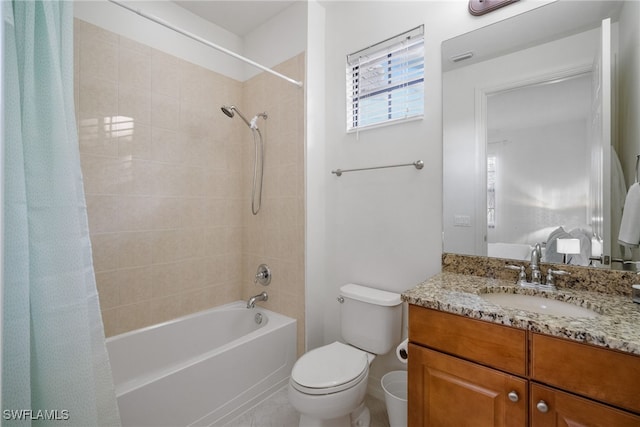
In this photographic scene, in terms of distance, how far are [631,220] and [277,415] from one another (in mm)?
1937

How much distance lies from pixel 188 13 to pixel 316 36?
96 centimetres

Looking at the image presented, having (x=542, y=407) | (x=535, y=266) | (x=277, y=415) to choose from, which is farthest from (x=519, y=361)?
(x=277, y=415)

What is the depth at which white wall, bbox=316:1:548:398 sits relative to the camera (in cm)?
162

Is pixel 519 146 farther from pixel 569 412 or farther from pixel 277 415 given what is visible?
pixel 277 415

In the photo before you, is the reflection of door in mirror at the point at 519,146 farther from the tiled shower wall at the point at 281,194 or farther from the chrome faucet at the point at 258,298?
the chrome faucet at the point at 258,298

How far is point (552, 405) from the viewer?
0.88 m

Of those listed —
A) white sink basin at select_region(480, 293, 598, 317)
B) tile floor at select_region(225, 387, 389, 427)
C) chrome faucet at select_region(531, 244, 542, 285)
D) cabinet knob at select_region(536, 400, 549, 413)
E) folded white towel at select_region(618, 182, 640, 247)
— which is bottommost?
tile floor at select_region(225, 387, 389, 427)

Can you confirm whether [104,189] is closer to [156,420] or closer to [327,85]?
[156,420]

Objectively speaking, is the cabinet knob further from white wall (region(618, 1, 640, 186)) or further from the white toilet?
white wall (region(618, 1, 640, 186))

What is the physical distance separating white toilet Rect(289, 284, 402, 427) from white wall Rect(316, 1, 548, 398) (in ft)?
0.59

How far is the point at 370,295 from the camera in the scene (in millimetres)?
1731

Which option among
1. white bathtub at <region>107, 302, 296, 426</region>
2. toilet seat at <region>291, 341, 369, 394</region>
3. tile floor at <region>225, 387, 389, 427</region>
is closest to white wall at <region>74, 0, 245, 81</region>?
white bathtub at <region>107, 302, 296, 426</region>

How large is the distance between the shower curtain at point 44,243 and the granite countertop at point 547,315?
1.11 meters

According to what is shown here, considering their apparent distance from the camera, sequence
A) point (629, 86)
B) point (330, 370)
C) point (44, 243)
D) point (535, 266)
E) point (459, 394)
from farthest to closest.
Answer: point (330, 370) < point (535, 266) < point (629, 86) < point (459, 394) < point (44, 243)
